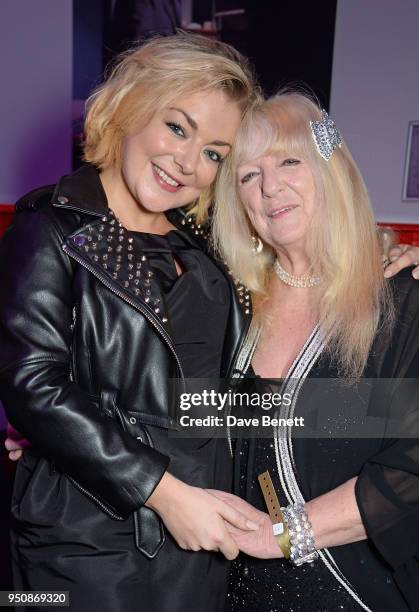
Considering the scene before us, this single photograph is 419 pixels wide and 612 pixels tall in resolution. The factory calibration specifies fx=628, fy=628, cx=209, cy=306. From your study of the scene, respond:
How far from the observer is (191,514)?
131cm

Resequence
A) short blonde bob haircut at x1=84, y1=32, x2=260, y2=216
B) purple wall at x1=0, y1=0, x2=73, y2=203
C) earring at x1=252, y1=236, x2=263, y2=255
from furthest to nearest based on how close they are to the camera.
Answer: purple wall at x1=0, y1=0, x2=73, y2=203 → earring at x1=252, y1=236, x2=263, y2=255 → short blonde bob haircut at x1=84, y1=32, x2=260, y2=216

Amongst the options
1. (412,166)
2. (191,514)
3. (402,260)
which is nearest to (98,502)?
(191,514)

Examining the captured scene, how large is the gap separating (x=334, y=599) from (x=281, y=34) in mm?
2837

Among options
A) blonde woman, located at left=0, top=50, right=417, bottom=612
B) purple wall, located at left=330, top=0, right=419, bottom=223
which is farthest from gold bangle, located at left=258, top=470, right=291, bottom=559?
purple wall, located at left=330, top=0, right=419, bottom=223

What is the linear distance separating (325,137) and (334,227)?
24 cm

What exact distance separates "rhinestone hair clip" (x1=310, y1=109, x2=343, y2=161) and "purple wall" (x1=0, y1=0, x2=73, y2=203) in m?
2.19

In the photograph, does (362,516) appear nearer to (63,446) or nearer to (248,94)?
(63,446)

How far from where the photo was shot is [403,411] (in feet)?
4.59

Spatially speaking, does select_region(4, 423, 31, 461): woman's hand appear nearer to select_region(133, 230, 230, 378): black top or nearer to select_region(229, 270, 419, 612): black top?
select_region(133, 230, 230, 378): black top

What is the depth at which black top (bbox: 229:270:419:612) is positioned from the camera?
135 centimetres

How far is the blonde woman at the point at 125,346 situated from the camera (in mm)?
1269

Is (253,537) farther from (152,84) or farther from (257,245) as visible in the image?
(152,84)

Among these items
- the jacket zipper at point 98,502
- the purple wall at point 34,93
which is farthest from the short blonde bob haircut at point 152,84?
the purple wall at point 34,93

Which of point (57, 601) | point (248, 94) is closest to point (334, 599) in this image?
point (57, 601)
